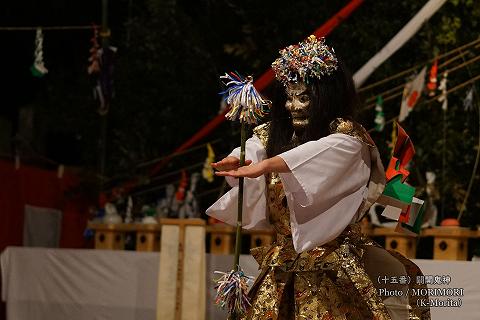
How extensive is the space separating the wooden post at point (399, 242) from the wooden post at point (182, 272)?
957 millimetres

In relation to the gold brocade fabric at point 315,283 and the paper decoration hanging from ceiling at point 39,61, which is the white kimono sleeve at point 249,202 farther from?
the paper decoration hanging from ceiling at point 39,61

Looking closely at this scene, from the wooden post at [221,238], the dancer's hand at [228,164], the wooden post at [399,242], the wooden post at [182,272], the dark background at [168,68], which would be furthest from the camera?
the dark background at [168,68]

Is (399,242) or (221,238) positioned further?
(221,238)

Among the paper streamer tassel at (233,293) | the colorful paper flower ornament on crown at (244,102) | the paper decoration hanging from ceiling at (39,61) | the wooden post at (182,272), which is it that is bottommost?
the paper streamer tassel at (233,293)

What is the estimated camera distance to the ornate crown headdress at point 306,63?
3498mm

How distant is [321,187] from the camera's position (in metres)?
3.31

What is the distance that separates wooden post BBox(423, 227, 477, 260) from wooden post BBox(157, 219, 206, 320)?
123cm

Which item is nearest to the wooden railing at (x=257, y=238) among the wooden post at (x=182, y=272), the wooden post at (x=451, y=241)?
the wooden post at (x=451, y=241)

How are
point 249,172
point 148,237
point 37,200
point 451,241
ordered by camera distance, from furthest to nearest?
1. point 37,200
2. point 148,237
3. point 451,241
4. point 249,172

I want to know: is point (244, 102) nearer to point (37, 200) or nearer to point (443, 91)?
point (443, 91)

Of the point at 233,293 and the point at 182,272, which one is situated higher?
the point at 182,272

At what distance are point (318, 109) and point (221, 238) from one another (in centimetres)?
210

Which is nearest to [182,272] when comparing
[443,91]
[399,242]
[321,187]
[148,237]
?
[148,237]

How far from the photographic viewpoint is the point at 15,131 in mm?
8180
